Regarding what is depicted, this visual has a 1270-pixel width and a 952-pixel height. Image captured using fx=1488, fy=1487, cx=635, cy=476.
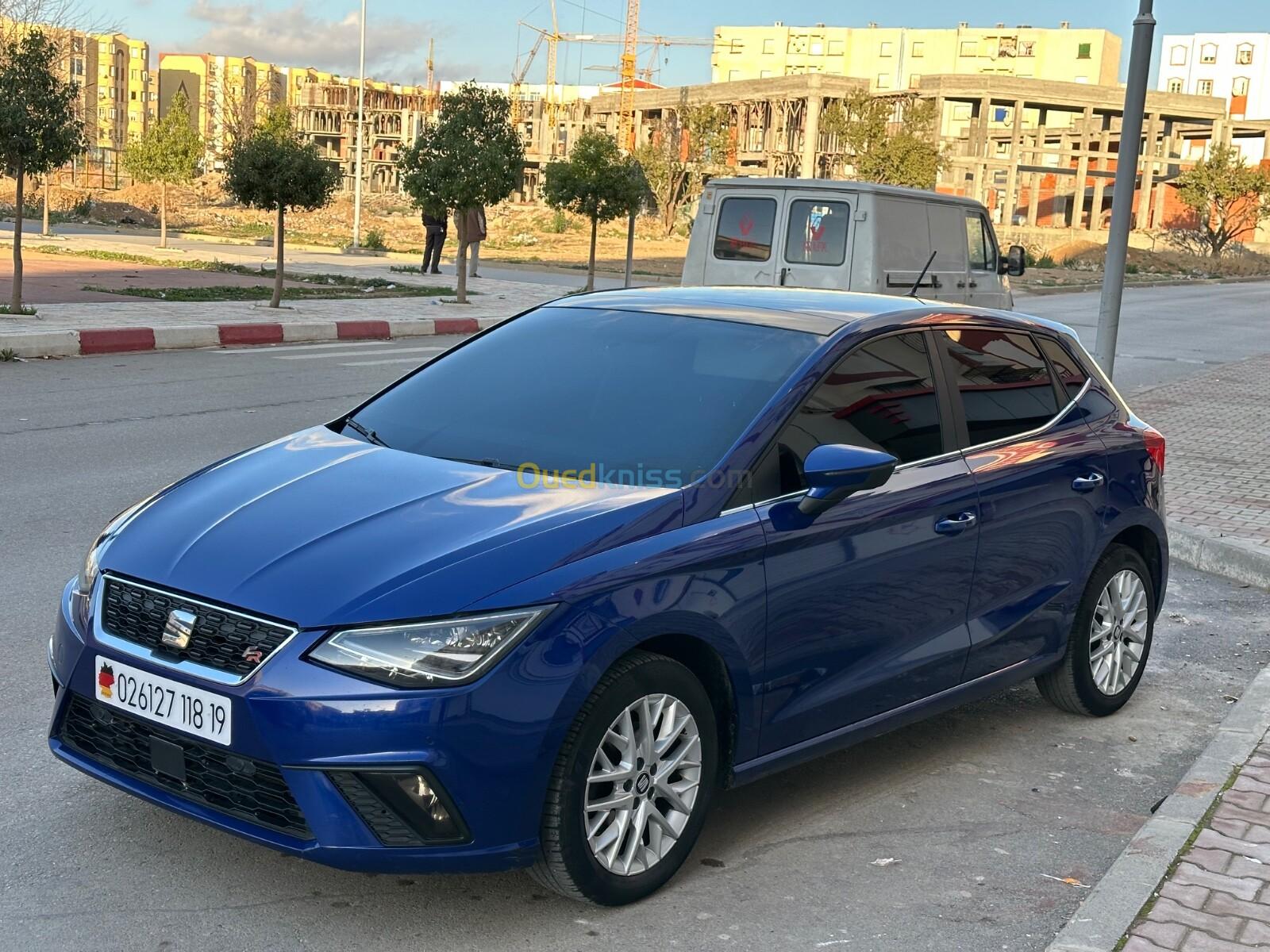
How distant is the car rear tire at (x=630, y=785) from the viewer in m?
3.50

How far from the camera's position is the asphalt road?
3.57m

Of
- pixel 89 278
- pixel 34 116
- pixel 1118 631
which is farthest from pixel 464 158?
pixel 1118 631

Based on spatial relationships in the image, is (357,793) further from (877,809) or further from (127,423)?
(127,423)

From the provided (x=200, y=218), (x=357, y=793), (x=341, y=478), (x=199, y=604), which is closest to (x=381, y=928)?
(x=357, y=793)

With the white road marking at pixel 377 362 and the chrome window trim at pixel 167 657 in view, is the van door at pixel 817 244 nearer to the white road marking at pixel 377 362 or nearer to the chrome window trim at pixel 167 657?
the white road marking at pixel 377 362

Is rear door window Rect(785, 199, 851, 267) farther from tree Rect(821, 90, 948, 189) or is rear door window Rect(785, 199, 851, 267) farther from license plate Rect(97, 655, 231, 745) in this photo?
tree Rect(821, 90, 948, 189)

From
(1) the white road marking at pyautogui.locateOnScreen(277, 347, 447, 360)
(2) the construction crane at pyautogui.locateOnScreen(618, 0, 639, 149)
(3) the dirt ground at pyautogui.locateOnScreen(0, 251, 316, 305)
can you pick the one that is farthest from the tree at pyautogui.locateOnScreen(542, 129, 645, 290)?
(2) the construction crane at pyautogui.locateOnScreen(618, 0, 639, 149)

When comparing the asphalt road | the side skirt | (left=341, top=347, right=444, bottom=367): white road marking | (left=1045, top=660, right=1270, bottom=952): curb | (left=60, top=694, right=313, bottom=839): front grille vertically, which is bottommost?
the asphalt road

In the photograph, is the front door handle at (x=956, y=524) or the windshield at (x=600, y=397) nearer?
the windshield at (x=600, y=397)

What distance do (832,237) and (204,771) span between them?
40.2 feet

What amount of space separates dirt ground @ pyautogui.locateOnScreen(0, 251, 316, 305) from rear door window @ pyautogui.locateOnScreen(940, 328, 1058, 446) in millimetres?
17156

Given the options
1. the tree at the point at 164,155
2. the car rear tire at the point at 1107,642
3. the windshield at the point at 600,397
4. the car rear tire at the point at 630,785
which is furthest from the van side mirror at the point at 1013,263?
the tree at the point at 164,155

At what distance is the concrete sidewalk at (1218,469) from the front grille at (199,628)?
619cm

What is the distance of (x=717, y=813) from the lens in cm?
444
